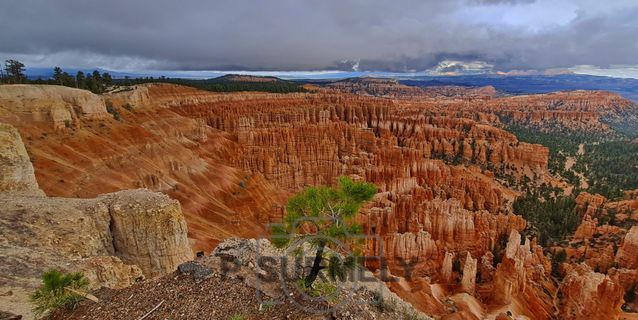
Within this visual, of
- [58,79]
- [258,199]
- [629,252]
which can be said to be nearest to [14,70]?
[58,79]

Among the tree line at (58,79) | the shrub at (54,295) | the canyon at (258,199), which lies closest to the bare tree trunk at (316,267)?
the canyon at (258,199)

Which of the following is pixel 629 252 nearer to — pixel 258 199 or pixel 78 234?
pixel 258 199

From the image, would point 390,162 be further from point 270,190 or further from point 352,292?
point 352,292

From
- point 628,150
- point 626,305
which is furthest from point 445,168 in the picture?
point 628,150

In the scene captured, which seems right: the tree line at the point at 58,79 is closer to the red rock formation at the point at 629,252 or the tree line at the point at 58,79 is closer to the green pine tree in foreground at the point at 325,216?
the green pine tree in foreground at the point at 325,216

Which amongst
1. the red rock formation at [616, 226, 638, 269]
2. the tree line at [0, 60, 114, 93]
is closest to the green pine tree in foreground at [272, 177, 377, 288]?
the red rock formation at [616, 226, 638, 269]

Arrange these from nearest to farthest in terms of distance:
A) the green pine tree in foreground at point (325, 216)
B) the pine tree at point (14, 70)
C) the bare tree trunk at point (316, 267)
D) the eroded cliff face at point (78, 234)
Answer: the bare tree trunk at point (316, 267) < the green pine tree in foreground at point (325, 216) < the eroded cliff face at point (78, 234) < the pine tree at point (14, 70)
